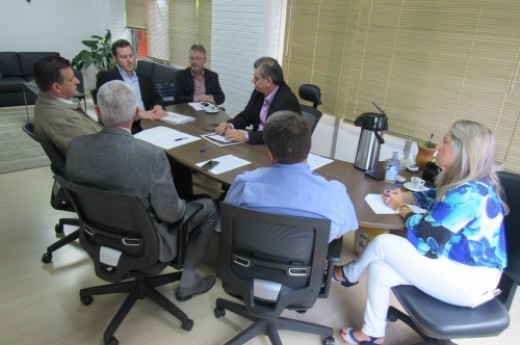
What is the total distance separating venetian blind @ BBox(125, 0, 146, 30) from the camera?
615 cm

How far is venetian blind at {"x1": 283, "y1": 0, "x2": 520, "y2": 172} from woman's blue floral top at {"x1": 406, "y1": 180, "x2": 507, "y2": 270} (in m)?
1.43

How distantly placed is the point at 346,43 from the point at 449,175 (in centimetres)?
222

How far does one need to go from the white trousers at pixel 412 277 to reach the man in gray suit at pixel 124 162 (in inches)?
37.2

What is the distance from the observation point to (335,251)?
150cm

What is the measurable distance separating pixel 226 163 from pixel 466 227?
1.22m

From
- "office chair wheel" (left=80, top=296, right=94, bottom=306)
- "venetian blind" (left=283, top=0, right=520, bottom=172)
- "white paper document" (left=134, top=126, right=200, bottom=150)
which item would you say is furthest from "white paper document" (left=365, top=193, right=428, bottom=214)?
"office chair wheel" (left=80, top=296, right=94, bottom=306)

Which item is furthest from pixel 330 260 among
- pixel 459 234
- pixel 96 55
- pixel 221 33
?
pixel 96 55

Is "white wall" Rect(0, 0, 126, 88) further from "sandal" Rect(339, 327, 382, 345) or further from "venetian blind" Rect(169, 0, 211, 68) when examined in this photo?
"sandal" Rect(339, 327, 382, 345)

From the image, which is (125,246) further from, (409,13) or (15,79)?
(15,79)

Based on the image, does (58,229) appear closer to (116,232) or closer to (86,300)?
(86,300)

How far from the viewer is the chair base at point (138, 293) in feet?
6.00

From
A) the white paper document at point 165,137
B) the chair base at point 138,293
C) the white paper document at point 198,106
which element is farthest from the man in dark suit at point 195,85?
the chair base at point 138,293

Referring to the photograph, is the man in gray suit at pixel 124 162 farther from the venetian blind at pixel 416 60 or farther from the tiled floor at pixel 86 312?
the venetian blind at pixel 416 60

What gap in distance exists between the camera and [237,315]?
1.98 m
